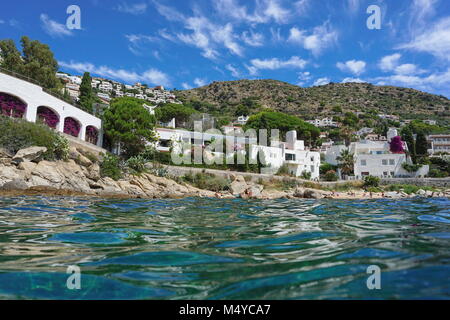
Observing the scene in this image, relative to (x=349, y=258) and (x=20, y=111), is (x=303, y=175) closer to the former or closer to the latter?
(x=20, y=111)

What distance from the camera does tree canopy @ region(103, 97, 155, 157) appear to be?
29312 mm

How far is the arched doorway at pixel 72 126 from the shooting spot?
27.0 metres

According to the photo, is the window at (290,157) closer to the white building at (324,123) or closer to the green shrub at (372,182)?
the green shrub at (372,182)

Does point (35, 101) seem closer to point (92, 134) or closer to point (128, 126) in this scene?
point (92, 134)

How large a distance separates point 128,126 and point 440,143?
64533 millimetres

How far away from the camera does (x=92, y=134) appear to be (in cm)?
3070

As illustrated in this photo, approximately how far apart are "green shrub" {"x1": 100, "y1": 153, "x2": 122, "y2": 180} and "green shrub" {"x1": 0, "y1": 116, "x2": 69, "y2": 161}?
116 inches

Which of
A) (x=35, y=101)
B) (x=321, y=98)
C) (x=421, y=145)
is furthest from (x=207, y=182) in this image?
(x=321, y=98)

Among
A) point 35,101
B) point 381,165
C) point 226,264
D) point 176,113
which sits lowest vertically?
point 226,264

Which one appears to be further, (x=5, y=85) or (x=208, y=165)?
(x=208, y=165)

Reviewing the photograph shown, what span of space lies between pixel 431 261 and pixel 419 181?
143 ft

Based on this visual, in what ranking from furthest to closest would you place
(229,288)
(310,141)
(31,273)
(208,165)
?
1. (310,141)
2. (208,165)
3. (31,273)
4. (229,288)
